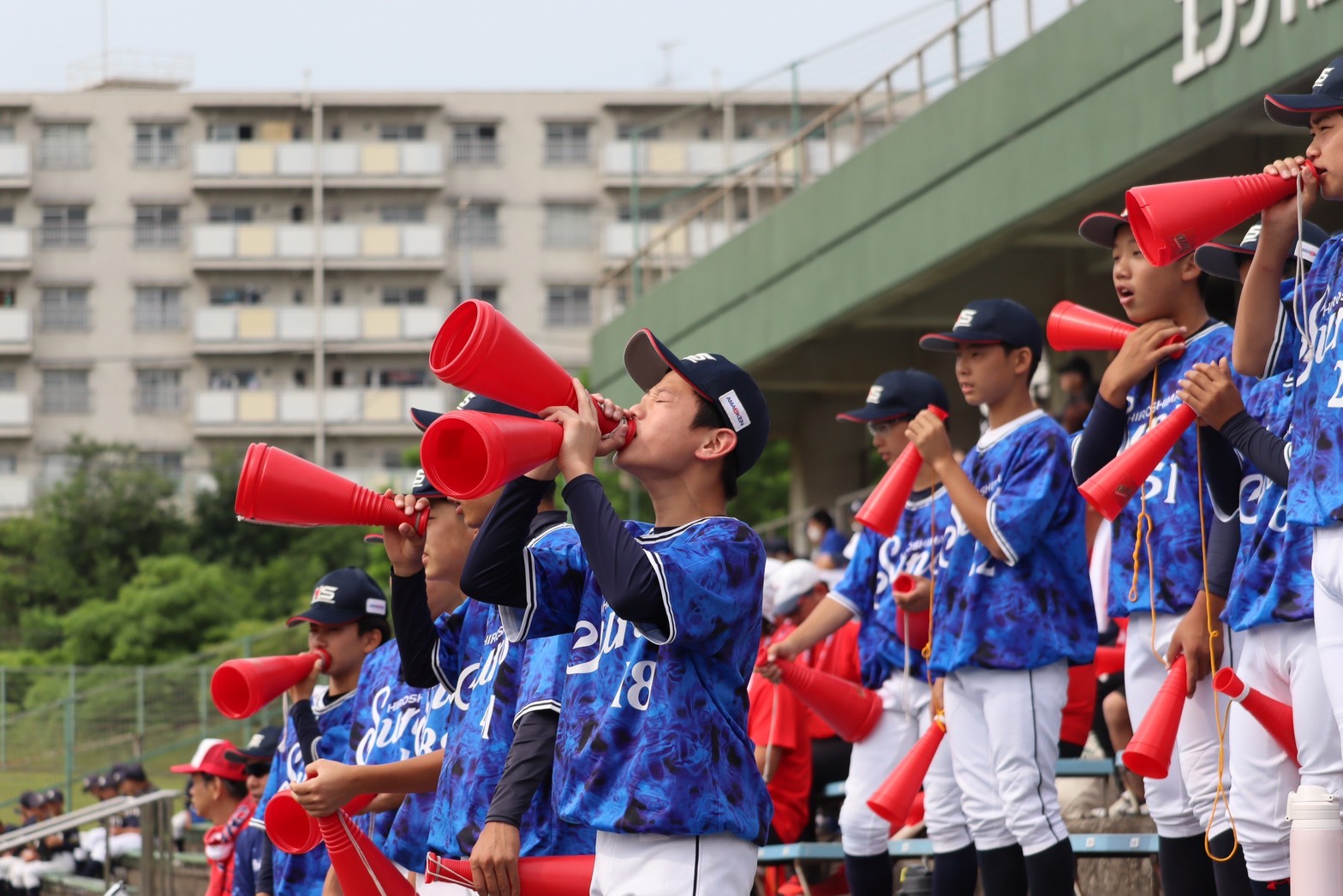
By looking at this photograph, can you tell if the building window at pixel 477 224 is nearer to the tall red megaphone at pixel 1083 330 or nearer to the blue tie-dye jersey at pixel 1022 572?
the blue tie-dye jersey at pixel 1022 572

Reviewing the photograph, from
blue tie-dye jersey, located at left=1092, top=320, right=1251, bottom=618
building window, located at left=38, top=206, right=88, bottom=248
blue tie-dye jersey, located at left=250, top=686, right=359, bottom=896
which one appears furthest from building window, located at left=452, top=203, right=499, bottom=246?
blue tie-dye jersey, located at left=1092, top=320, right=1251, bottom=618

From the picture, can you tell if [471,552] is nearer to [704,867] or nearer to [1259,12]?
[704,867]

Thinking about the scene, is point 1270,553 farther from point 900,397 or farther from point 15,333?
point 15,333

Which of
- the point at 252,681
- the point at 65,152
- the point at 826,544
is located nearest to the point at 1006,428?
the point at 252,681

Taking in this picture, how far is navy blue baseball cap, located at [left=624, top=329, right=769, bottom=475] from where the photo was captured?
4.16m

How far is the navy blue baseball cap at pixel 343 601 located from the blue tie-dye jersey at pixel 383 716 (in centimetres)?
66

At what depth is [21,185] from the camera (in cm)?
4841

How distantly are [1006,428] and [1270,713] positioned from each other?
6.50 ft

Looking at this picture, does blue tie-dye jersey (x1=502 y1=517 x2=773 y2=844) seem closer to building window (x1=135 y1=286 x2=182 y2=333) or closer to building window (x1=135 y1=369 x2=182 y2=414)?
building window (x1=135 y1=369 x2=182 y2=414)

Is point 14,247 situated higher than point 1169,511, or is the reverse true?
point 14,247

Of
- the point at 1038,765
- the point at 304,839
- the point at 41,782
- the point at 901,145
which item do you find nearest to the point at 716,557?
A: the point at 304,839

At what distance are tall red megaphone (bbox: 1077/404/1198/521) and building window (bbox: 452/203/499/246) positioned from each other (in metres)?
45.4

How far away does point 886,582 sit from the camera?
24.0 feet

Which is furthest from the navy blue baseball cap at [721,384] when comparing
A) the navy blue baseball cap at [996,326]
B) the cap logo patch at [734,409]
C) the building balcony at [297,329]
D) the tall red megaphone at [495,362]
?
the building balcony at [297,329]
